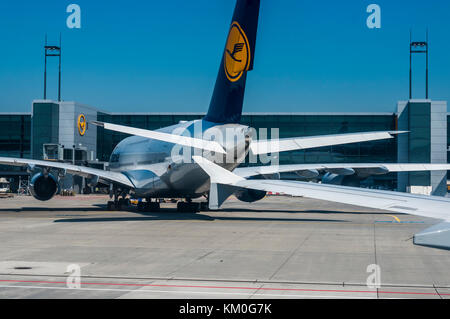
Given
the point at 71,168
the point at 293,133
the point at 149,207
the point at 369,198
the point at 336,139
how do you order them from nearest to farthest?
1. the point at 369,198
2. the point at 336,139
3. the point at 71,168
4. the point at 149,207
5. the point at 293,133

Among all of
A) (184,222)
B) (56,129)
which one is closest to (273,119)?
(56,129)

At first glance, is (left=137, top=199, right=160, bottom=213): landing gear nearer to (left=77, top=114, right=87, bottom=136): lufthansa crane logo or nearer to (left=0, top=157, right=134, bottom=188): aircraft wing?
(left=0, top=157, right=134, bottom=188): aircraft wing

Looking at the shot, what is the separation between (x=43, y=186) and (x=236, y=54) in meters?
14.2

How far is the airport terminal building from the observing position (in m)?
62.2

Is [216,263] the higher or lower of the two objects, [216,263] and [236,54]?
the lower

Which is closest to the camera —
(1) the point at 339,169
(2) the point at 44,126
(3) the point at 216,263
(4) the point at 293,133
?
(3) the point at 216,263

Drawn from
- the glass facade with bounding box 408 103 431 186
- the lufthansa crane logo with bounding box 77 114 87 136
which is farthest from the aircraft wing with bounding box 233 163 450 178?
the lufthansa crane logo with bounding box 77 114 87 136

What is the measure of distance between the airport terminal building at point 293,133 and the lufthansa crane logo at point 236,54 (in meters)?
40.2

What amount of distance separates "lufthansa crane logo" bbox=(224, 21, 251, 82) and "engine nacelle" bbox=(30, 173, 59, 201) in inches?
510

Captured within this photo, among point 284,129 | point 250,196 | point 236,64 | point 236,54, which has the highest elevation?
point 284,129

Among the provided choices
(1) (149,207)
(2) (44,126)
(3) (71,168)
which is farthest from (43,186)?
(2) (44,126)

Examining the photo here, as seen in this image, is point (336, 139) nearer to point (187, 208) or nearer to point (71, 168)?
point (71, 168)

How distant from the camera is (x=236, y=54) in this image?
2369 cm
